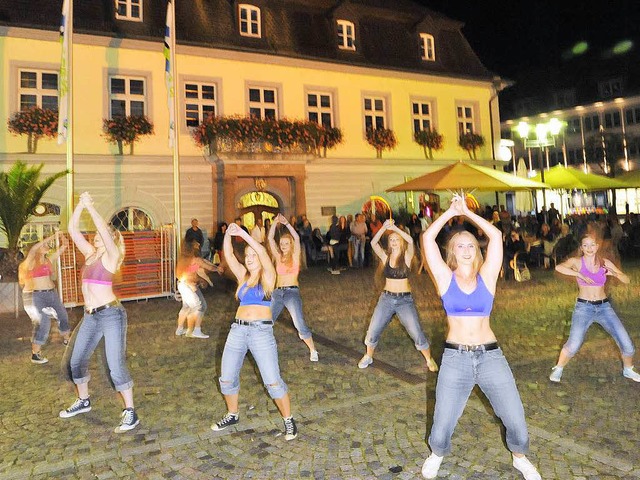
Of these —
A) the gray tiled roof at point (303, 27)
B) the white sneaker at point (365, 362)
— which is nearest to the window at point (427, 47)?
the gray tiled roof at point (303, 27)

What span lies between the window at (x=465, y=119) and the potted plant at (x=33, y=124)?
16.1 metres

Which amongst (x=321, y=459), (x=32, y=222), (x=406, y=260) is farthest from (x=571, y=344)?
(x=32, y=222)

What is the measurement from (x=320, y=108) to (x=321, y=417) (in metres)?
17.2

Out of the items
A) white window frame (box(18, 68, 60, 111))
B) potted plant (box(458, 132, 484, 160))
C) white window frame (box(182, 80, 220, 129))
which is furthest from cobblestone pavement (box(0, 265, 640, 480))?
potted plant (box(458, 132, 484, 160))

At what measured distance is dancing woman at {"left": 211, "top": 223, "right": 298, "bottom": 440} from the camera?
449 centimetres

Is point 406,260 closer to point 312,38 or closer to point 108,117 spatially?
point 108,117

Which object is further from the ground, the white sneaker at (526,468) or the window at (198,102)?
the window at (198,102)

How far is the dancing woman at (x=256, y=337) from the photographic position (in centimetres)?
449

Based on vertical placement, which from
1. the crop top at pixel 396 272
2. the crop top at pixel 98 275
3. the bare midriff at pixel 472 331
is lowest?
the bare midriff at pixel 472 331

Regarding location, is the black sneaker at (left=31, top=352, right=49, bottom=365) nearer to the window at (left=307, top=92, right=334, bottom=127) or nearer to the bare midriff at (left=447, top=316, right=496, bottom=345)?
the bare midriff at (left=447, top=316, right=496, bottom=345)

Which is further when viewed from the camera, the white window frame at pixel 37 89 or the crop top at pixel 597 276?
the white window frame at pixel 37 89

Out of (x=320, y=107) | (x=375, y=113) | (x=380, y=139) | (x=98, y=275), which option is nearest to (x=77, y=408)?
(x=98, y=275)

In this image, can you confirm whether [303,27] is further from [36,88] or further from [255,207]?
[36,88]

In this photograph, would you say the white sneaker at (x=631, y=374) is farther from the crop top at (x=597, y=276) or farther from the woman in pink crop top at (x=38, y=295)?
the woman in pink crop top at (x=38, y=295)
